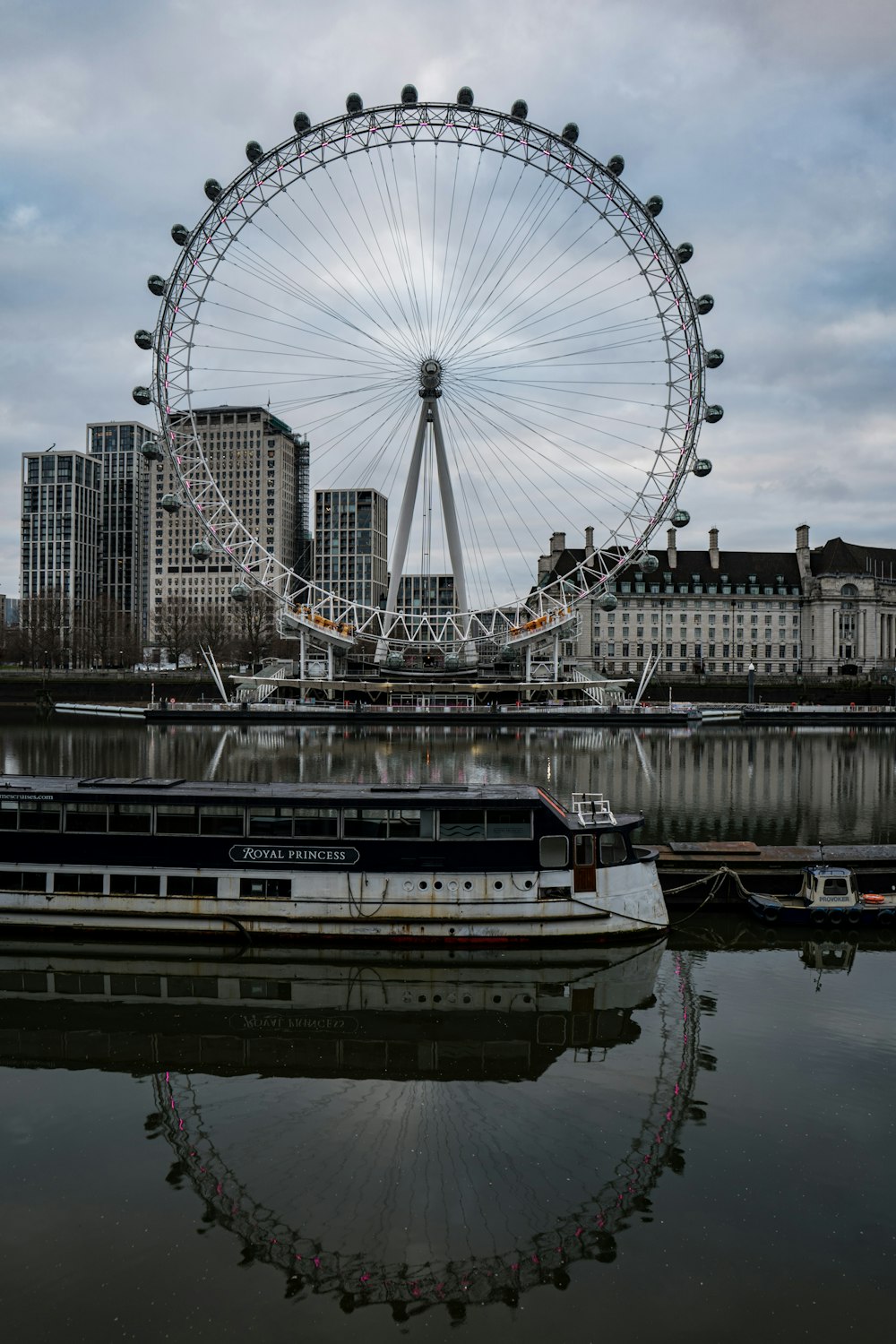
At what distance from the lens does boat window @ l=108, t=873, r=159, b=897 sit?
66.3 ft

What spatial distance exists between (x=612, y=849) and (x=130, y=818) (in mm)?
10944

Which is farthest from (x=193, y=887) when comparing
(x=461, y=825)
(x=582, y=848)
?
(x=582, y=848)

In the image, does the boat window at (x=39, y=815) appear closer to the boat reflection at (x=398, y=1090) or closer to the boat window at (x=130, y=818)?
the boat window at (x=130, y=818)

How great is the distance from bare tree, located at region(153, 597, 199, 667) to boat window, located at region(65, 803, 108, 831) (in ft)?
379

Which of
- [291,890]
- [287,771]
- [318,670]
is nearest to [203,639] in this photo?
[318,670]

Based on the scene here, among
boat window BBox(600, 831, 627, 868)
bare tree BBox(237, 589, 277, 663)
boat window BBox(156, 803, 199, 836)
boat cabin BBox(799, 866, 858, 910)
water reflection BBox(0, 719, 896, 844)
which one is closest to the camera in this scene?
boat window BBox(600, 831, 627, 868)

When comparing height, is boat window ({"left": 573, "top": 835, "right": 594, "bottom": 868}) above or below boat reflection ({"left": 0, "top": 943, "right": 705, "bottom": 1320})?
above

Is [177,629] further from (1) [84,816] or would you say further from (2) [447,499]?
(1) [84,816]

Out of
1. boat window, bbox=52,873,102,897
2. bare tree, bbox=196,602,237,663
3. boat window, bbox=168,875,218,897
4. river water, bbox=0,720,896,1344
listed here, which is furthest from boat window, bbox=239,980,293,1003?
bare tree, bbox=196,602,237,663

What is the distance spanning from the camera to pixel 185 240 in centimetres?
6512

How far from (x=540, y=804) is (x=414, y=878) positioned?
3.20 meters

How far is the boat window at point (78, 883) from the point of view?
20266 mm

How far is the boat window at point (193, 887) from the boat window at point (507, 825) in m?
6.26

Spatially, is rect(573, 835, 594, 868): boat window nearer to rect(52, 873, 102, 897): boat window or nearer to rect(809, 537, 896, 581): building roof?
rect(52, 873, 102, 897): boat window
